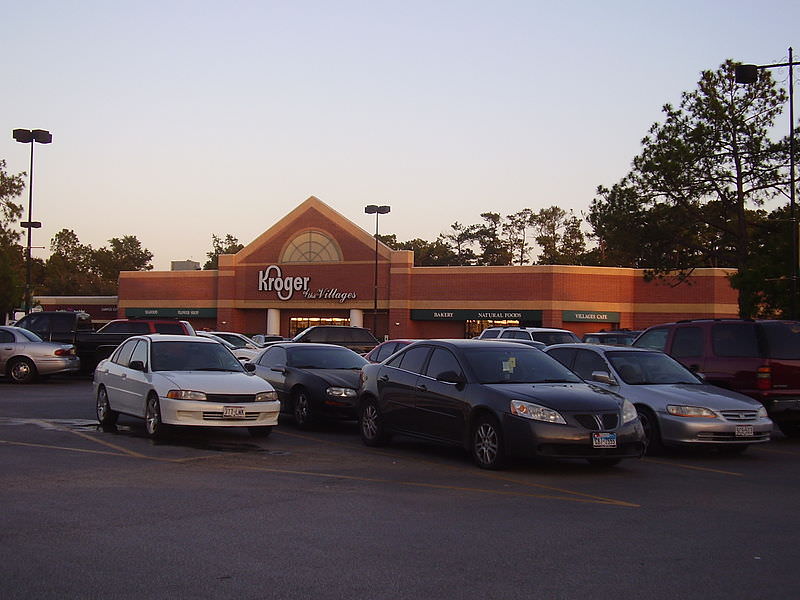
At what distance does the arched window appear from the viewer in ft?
217

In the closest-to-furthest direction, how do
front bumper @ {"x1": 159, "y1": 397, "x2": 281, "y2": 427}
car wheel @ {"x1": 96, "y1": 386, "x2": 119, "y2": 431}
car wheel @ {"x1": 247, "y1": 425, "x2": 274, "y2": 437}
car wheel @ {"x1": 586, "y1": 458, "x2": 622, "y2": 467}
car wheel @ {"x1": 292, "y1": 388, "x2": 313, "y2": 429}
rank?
car wheel @ {"x1": 586, "y1": 458, "x2": 622, "y2": 467}
front bumper @ {"x1": 159, "y1": 397, "x2": 281, "y2": 427}
car wheel @ {"x1": 247, "y1": 425, "x2": 274, "y2": 437}
car wheel @ {"x1": 96, "y1": 386, "x2": 119, "y2": 431}
car wheel @ {"x1": 292, "y1": 388, "x2": 313, "y2": 429}

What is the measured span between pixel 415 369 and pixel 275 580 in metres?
7.08

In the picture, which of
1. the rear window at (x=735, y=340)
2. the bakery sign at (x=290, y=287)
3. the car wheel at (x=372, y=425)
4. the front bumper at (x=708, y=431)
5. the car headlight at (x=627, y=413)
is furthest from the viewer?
the bakery sign at (x=290, y=287)

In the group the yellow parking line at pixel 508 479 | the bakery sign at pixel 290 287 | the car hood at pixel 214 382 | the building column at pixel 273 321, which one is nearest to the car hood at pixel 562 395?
the yellow parking line at pixel 508 479

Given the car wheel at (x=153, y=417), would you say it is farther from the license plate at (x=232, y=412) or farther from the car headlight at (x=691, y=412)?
the car headlight at (x=691, y=412)

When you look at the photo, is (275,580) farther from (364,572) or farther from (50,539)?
(50,539)

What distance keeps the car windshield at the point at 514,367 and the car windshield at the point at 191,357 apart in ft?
14.3

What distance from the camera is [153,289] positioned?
238ft

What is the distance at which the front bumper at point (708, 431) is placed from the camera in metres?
12.5

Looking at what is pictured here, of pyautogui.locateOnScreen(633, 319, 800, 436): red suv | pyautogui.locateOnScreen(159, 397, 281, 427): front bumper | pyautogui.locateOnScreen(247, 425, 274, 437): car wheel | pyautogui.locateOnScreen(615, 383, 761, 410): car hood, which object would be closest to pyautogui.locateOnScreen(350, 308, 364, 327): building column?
pyautogui.locateOnScreen(633, 319, 800, 436): red suv

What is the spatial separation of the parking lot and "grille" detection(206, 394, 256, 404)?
25.4 inches

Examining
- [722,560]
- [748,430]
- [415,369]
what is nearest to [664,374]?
[748,430]

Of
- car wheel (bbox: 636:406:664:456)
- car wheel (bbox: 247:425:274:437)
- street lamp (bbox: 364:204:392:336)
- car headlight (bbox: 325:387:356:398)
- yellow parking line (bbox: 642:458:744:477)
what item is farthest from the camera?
street lamp (bbox: 364:204:392:336)

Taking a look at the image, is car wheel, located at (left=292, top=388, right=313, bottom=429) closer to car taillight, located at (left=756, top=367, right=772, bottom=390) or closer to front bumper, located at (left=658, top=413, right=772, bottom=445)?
front bumper, located at (left=658, top=413, right=772, bottom=445)
